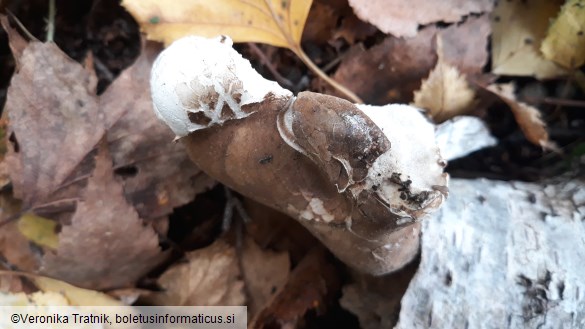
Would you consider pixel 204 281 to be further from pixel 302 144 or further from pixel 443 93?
pixel 443 93

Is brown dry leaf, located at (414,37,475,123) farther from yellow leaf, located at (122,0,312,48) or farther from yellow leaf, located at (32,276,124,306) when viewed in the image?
yellow leaf, located at (32,276,124,306)

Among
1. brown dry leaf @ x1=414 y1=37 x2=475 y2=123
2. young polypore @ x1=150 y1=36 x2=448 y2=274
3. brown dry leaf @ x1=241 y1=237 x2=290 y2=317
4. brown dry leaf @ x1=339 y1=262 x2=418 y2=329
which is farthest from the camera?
brown dry leaf @ x1=241 y1=237 x2=290 y2=317

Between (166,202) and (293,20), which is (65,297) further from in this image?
→ (293,20)

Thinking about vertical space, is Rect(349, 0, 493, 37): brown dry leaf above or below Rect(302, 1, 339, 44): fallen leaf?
above

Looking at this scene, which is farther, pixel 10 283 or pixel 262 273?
A: pixel 262 273

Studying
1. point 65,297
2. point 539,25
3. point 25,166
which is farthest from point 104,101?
point 539,25

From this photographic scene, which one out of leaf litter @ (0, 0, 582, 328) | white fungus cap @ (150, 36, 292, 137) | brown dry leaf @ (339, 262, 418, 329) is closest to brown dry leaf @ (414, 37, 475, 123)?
leaf litter @ (0, 0, 582, 328)

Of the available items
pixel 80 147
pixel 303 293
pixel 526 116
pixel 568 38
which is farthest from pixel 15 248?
pixel 568 38
